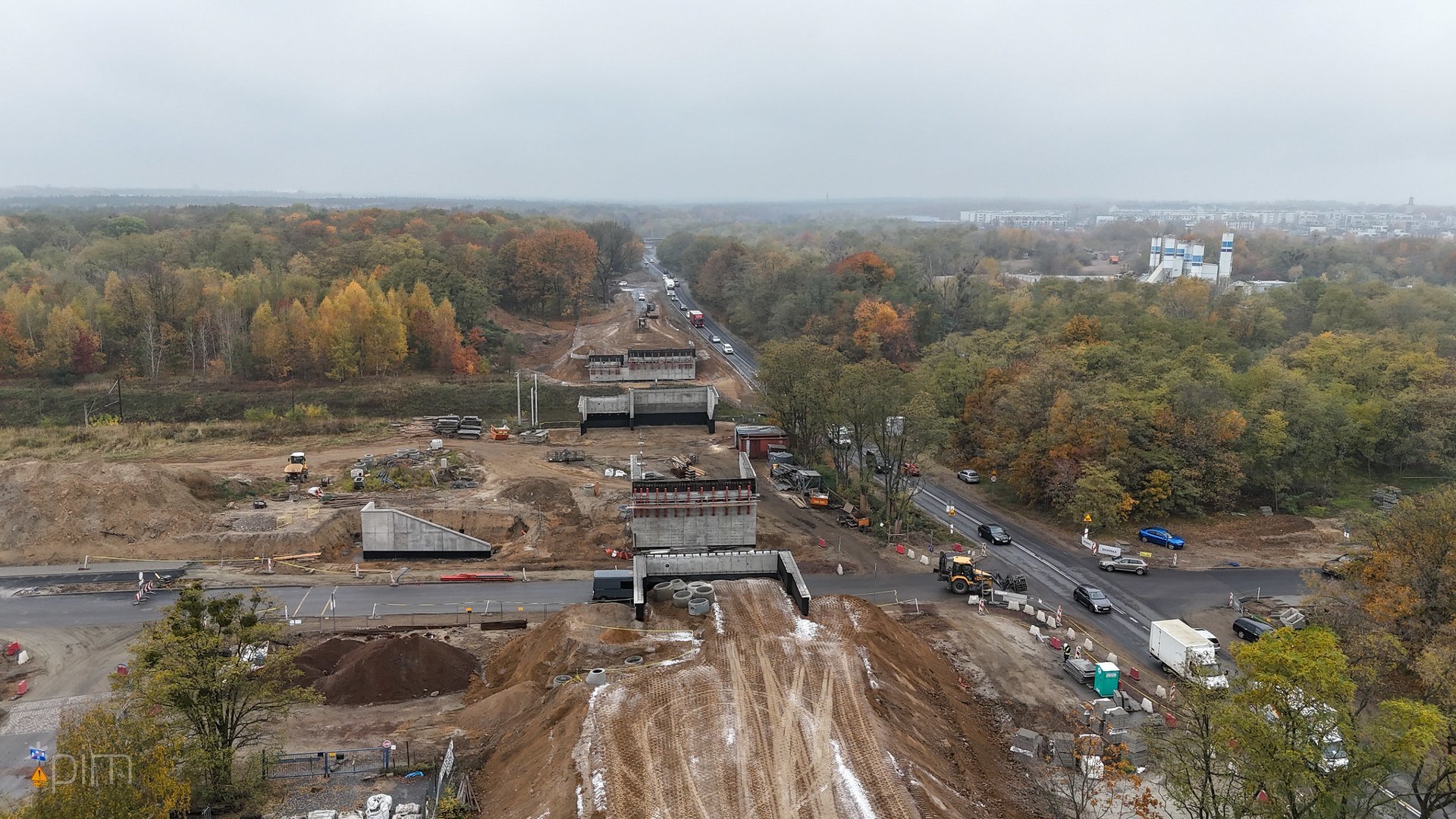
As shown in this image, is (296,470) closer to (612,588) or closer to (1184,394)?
(612,588)

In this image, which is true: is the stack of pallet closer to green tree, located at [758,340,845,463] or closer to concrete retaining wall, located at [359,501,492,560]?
concrete retaining wall, located at [359,501,492,560]

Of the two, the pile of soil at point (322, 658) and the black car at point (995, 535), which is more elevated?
the black car at point (995, 535)

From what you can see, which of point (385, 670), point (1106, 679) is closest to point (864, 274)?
point (1106, 679)

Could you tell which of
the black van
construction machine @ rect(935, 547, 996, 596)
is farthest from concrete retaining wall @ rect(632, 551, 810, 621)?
construction machine @ rect(935, 547, 996, 596)

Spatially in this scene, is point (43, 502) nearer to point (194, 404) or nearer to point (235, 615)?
point (235, 615)

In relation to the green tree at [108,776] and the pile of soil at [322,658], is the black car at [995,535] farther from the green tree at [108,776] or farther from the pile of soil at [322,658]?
the green tree at [108,776]

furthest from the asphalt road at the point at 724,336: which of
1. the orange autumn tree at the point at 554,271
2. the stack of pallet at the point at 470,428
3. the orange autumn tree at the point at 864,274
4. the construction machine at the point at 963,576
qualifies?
the construction machine at the point at 963,576
